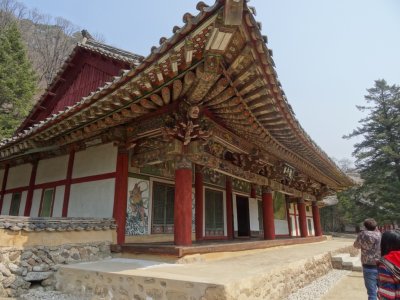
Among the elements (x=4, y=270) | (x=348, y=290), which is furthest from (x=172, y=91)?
(x=348, y=290)

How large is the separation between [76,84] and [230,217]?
7.31 metres

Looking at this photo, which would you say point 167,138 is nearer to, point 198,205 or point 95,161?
point 95,161

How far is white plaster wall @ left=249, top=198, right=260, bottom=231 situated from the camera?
1227 centimetres

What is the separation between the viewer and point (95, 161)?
24.2 ft

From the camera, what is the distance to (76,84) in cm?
1057

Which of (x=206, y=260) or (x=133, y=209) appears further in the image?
(x=133, y=209)

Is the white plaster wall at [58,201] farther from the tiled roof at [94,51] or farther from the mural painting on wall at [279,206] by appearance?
the mural painting on wall at [279,206]

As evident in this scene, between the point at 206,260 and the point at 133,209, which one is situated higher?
the point at 133,209

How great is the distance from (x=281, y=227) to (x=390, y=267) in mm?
13168

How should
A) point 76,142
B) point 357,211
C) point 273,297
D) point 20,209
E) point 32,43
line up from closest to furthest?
point 273,297 → point 76,142 → point 20,209 → point 357,211 → point 32,43

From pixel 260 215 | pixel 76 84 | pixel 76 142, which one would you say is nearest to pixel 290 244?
pixel 260 215

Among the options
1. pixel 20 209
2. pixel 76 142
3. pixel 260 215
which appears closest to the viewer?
pixel 76 142

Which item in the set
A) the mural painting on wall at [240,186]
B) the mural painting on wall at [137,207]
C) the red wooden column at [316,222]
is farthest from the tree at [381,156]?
the mural painting on wall at [137,207]

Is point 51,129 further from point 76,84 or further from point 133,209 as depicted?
point 76,84
